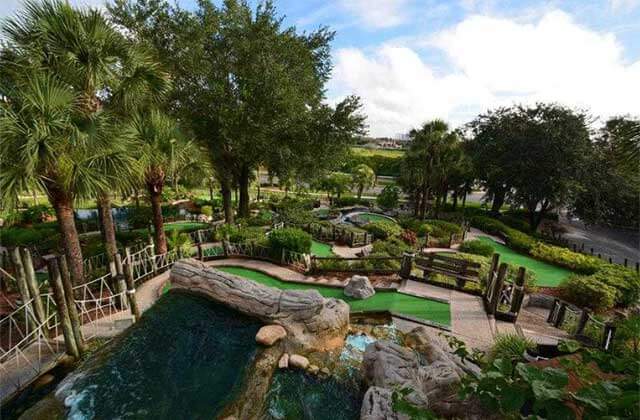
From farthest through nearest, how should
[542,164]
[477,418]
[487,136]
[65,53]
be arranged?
[487,136], [542,164], [65,53], [477,418]

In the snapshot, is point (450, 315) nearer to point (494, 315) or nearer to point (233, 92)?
point (494, 315)

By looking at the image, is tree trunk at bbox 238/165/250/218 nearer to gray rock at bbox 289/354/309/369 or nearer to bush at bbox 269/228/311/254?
bush at bbox 269/228/311/254

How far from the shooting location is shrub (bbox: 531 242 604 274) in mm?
13500

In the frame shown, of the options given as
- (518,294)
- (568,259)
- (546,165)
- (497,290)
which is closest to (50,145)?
(497,290)

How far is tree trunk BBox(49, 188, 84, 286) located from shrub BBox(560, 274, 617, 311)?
15.2 m

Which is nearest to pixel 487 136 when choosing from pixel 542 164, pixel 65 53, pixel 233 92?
pixel 542 164

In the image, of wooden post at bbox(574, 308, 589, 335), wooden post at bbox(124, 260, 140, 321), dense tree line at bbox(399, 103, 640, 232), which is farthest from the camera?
dense tree line at bbox(399, 103, 640, 232)

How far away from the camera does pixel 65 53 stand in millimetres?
6824

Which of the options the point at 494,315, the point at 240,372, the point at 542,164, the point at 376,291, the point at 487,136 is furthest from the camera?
the point at 487,136

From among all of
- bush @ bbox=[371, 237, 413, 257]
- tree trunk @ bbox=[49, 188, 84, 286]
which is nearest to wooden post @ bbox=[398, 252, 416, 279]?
bush @ bbox=[371, 237, 413, 257]

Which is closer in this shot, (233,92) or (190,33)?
(190,33)

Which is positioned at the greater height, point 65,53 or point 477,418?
point 65,53

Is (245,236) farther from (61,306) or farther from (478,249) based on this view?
(478,249)

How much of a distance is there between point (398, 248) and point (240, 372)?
1058 cm
